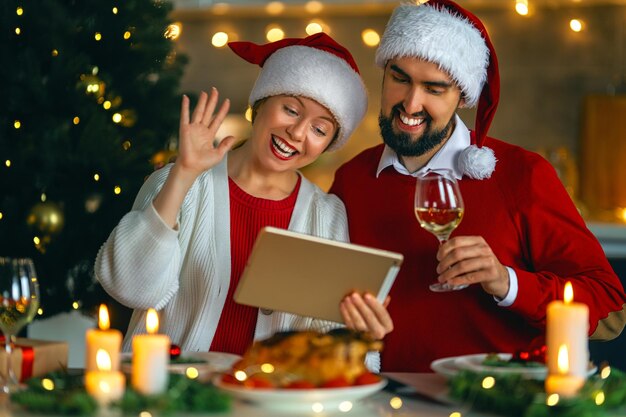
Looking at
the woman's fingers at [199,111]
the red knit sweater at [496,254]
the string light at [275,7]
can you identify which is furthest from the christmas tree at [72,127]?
the string light at [275,7]

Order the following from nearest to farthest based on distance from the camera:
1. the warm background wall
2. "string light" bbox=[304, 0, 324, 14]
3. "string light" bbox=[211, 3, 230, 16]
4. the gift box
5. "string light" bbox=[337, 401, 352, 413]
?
"string light" bbox=[337, 401, 352, 413] → the gift box → the warm background wall → "string light" bbox=[304, 0, 324, 14] → "string light" bbox=[211, 3, 230, 16]

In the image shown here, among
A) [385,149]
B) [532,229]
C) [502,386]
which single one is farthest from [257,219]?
[502,386]

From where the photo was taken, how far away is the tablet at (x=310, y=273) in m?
1.67

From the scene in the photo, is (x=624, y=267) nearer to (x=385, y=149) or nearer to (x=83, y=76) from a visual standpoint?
(x=385, y=149)

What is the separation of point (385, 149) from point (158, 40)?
0.88 meters

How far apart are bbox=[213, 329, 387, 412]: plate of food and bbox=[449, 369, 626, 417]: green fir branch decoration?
5.7 inches

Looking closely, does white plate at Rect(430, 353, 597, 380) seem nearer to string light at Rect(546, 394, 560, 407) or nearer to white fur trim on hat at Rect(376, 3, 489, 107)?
string light at Rect(546, 394, 560, 407)

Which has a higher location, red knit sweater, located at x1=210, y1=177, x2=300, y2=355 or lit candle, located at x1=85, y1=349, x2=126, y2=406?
red knit sweater, located at x1=210, y1=177, x2=300, y2=355

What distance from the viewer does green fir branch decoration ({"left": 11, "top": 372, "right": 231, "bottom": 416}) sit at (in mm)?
1310

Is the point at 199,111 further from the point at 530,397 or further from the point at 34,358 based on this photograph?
the point at 530,397

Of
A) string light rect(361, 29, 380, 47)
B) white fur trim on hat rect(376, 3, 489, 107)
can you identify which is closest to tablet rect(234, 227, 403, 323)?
white fur trim on hat rect(376, 3, 489, 107)

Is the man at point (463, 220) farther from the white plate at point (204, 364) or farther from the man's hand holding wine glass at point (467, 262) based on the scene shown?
the white plate at point (204, 364)

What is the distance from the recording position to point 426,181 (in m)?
1.90

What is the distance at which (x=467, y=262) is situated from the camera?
6.36 feet
